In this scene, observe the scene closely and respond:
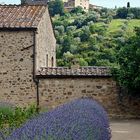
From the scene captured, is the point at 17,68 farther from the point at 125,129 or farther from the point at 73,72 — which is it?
the point at 125,129

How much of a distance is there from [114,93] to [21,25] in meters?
5.27

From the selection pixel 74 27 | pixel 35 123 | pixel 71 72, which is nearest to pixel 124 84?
pixel 71 72

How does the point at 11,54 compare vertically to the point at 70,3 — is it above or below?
below

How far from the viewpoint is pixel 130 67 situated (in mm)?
23094

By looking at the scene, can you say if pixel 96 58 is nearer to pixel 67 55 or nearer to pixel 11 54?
pixel 67 55

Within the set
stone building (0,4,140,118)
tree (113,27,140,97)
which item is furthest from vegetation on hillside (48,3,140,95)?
stone building (0,4,140,118)

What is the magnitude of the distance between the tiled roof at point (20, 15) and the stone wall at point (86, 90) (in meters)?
2.49

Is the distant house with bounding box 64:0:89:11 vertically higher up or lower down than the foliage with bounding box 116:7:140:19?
higher up

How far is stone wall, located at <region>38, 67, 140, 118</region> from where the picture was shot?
24.8m

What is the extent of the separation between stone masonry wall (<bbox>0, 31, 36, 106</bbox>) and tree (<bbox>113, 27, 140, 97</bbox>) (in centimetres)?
404

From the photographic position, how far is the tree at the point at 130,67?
75.6 ft

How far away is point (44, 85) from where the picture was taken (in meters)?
25.0

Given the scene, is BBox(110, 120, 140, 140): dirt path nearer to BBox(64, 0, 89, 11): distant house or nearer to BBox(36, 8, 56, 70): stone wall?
BBox(36, 8, 56, 70): stone wall

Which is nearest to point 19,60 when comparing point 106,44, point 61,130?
point 61,130
